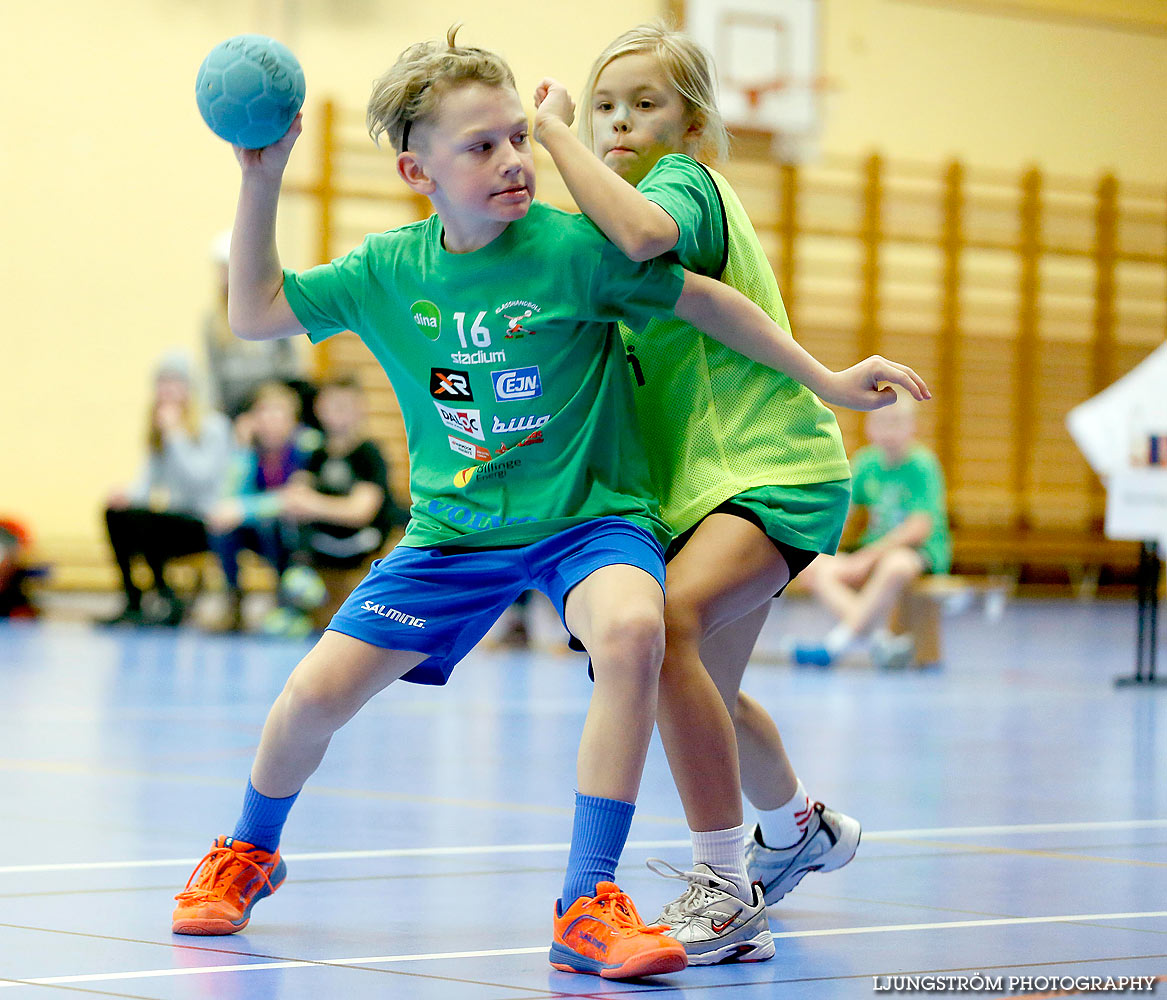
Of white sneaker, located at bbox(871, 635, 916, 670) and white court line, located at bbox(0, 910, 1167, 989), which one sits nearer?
white court line, located at bbox(0, 910, 1167, 989)

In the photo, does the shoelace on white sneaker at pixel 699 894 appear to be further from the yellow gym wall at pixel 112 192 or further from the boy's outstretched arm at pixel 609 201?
the yellow gym wall at pixel 112 192

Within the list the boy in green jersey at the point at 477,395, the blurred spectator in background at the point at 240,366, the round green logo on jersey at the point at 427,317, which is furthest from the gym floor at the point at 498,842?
the blurred spectator in background at the point at 240,366

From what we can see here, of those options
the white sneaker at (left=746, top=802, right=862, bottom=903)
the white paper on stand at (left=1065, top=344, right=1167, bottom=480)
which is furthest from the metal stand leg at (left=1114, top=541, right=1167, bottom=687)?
→ the white sneaker at (left=746, top=802, right=862, bottom=903)

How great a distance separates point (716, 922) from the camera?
90.0 inches

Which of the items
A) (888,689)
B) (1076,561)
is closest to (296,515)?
(888,689)

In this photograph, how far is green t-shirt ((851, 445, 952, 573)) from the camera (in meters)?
7.86

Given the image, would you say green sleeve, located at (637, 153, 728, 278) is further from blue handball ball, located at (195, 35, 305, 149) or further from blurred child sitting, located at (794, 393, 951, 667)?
blurred child sitting, located at (794, 393, 951, 667)

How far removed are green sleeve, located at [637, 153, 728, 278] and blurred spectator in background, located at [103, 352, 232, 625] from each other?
7294mm

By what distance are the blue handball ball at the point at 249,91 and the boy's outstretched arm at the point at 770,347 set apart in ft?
2.12

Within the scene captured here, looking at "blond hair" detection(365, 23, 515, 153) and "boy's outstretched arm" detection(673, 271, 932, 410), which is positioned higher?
"blond hair" detection(365, 23, 515, 153)

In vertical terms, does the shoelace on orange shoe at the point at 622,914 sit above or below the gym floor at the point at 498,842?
above

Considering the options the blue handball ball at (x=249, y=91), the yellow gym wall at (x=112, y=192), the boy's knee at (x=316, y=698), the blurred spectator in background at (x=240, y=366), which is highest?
the yellow gym wall at (x=112, y=192)

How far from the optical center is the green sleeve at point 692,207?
2346 mm

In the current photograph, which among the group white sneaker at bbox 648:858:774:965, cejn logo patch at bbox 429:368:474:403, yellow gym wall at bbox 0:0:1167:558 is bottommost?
white sneaker at bbox 648:858:774:965
